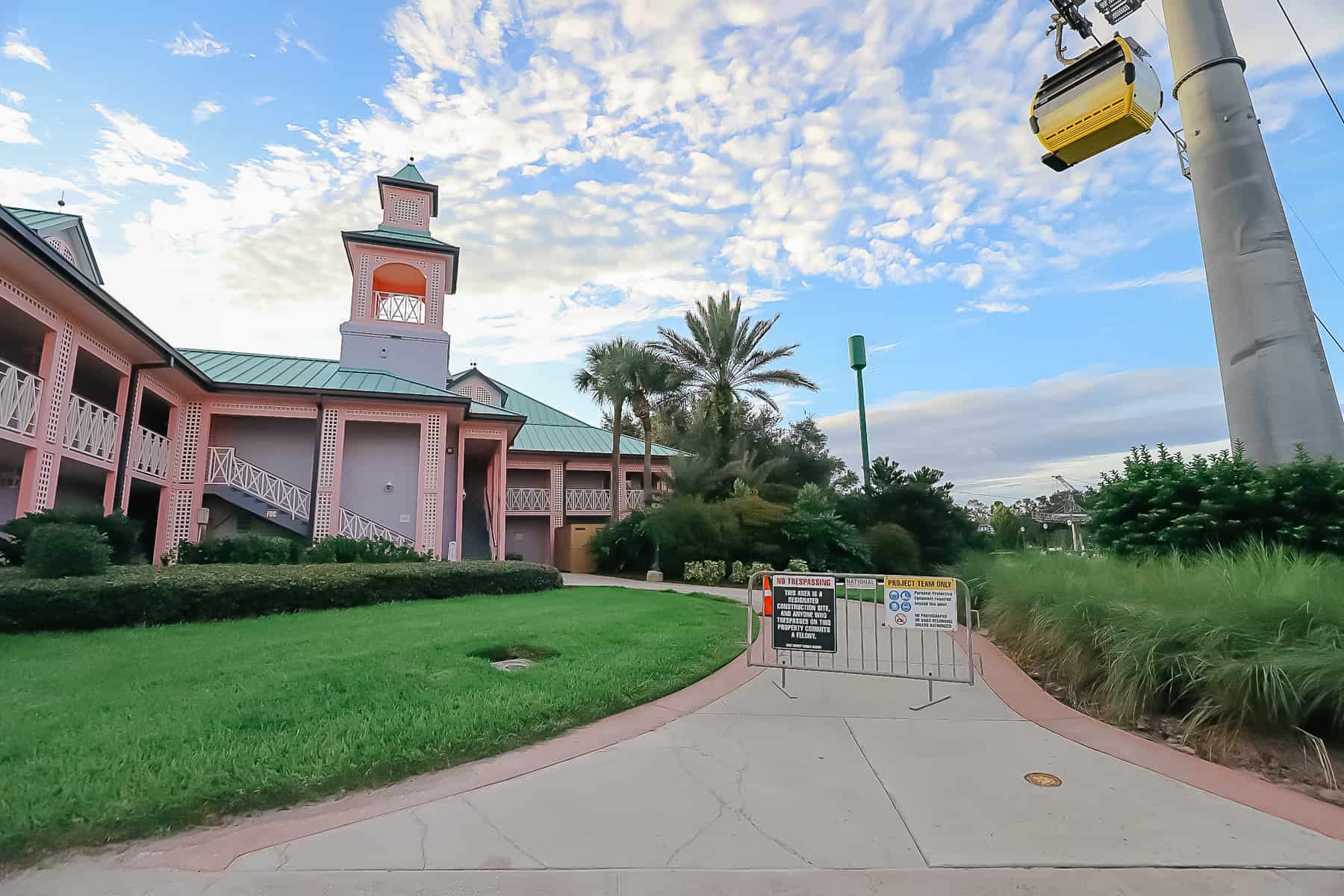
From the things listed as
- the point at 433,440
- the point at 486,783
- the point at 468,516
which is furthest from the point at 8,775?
the point at 468,516

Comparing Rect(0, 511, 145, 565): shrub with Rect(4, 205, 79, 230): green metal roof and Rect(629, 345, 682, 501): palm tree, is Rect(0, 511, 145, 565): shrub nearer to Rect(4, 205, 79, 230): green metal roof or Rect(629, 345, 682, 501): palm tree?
Rect(4, 205, 79, 230): green metal roof

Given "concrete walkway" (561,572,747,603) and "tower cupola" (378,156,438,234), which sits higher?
"tower cupola" (378,156,438,234)

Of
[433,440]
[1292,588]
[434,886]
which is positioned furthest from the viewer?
[433,440]

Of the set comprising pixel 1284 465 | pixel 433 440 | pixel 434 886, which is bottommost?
pixel 434 886

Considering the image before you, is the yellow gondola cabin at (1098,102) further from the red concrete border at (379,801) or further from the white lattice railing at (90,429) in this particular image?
the white lattice railing at (90,429)

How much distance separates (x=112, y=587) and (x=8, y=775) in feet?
19.3

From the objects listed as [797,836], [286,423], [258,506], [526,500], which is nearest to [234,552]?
[258,506]

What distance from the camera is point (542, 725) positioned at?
16.3ft

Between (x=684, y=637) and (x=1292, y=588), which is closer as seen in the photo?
(x=1292, y=588)

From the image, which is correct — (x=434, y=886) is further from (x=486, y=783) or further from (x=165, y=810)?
(x=165, y=810)

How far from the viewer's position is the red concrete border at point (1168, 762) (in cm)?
365

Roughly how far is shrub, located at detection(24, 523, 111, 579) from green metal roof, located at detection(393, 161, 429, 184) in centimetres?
1885

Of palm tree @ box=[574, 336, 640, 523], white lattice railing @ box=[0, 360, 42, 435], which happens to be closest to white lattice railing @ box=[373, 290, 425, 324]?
palm tree @ box=[574, 336, 640, 523]

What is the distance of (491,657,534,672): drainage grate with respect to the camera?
6.57 meters
